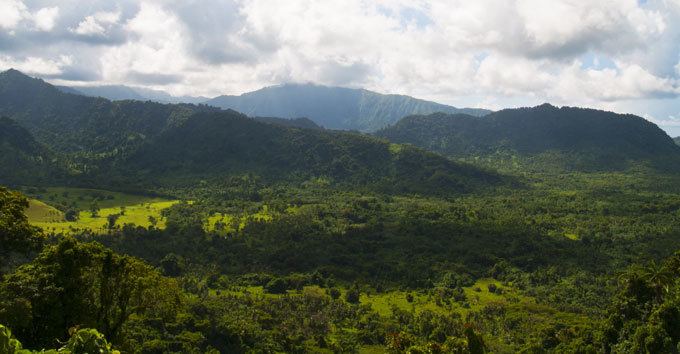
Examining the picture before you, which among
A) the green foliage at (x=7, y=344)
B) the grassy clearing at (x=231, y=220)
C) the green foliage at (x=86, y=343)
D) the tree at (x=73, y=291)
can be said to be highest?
the green foliage at (x=7, y=344)

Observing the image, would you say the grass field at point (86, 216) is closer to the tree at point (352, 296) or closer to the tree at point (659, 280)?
the tree at point (352, 296)

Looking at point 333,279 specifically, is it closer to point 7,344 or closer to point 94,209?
point 94,209

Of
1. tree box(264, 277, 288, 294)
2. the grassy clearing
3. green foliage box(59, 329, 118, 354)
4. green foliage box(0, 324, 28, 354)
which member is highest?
green foliage box(0, 324, 28, 354)

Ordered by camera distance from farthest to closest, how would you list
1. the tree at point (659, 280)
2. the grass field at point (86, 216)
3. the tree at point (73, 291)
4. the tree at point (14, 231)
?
1. the grass field at point (86, 216)
2. the tree at point (659, 280)
3. the tree at point (14, 231)
4. the tree at point (73, 291)

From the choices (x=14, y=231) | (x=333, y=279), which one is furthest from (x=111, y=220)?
(x=14, y=231)

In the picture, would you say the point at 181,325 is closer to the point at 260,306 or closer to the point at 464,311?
the point at 260,306

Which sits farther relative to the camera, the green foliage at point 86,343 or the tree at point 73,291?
the tree at point 73,291

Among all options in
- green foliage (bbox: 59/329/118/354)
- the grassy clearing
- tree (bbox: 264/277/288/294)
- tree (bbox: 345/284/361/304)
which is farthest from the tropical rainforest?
the grassy clearing

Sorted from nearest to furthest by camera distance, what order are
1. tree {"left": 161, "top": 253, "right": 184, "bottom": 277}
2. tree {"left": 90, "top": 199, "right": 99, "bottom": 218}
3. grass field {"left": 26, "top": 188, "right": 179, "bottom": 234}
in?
tree {"left": 161, "top": 253, "right": 184, "bottom": 277} < grass field {"left": 26, "top": 188, "right": 179, "bottom": 234} < tree {"left": 90, "top": 199, "right": 99, "bottom": 218}

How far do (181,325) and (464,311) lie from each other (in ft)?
207

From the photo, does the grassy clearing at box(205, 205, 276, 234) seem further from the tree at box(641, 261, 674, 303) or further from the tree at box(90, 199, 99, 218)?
the tree at box(641, 261, 674, 303)

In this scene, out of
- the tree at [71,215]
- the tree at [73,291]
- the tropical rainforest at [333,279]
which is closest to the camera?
the tree at [73,291]

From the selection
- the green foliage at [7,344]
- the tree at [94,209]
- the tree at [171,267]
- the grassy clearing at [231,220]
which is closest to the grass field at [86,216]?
the tree at [94,209]

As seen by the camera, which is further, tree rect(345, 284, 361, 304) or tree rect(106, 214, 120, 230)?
tree rect(106, 214, 120, 230)
